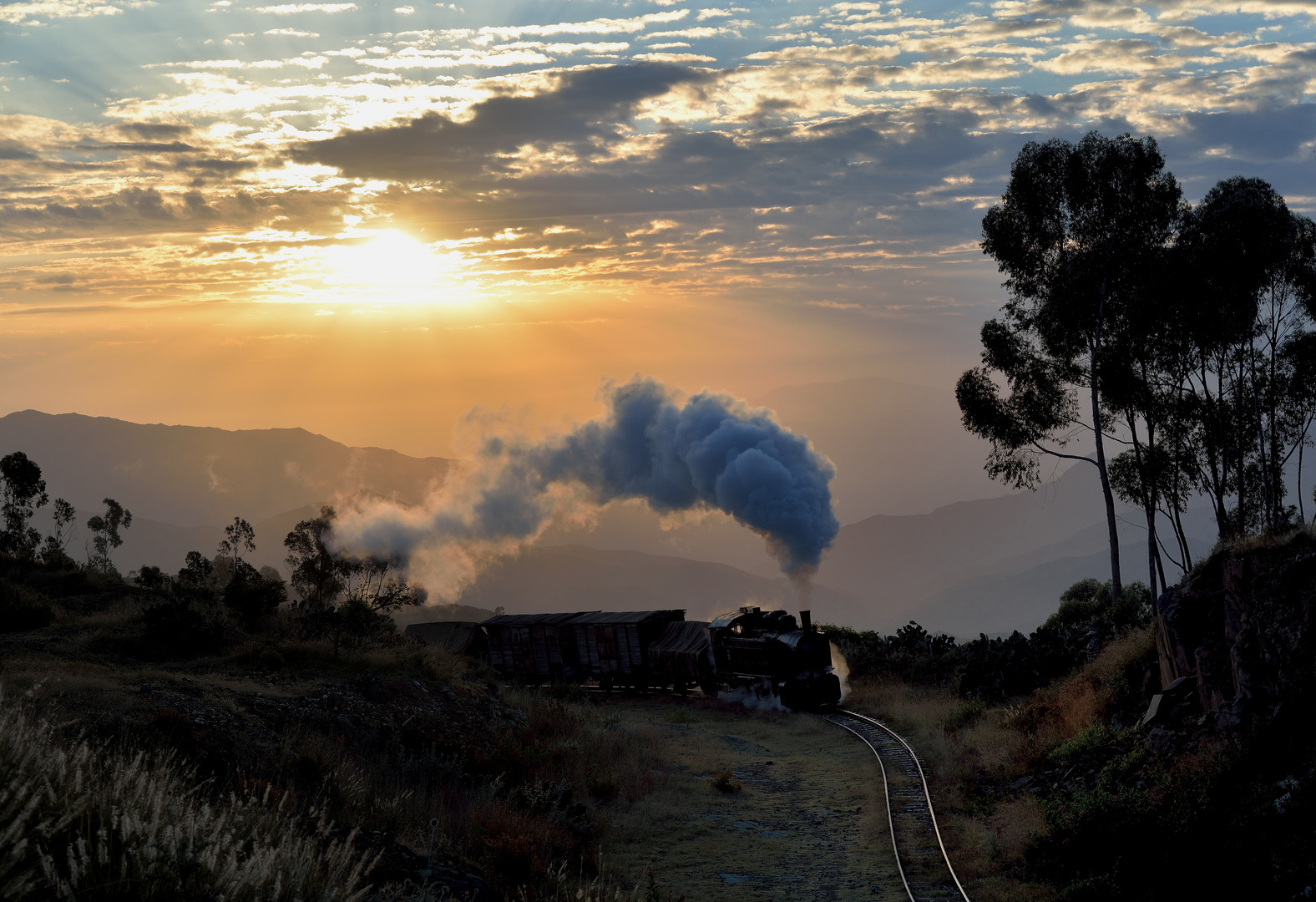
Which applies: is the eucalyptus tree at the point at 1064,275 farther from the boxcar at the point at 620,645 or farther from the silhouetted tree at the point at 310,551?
the silhouetted tree at the point at 310,551

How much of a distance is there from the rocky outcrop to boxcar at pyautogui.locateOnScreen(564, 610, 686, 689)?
71.5ft

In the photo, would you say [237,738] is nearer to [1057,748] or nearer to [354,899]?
[354,899]

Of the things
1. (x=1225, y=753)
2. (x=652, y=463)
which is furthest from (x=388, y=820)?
(x=652, y=463)

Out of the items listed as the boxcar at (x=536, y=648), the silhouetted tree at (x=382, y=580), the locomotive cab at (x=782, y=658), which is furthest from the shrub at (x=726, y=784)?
the silhouetted tree at (x=382, y=580)

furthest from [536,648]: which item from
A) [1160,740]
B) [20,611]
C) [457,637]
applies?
[1160,740]

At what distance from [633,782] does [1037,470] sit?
26284 millimetres

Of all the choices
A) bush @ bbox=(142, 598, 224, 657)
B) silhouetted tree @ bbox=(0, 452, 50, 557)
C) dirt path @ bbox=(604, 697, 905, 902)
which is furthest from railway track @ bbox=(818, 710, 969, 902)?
silhouetted tree @ bbox=(0, 452, 50, 557)

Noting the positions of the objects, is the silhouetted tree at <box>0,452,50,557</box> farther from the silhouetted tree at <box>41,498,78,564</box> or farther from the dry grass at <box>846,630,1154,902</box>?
the dry grass at <box>846,630,1154,902</box>

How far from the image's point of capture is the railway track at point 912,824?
1330 centimetres

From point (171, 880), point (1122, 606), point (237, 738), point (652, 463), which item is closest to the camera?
point (171, 880)

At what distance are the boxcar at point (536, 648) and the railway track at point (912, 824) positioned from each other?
17.0 meters

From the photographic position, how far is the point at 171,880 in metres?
6.08

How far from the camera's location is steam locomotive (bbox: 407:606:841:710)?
29031 mm

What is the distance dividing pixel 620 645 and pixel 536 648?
5345mm
